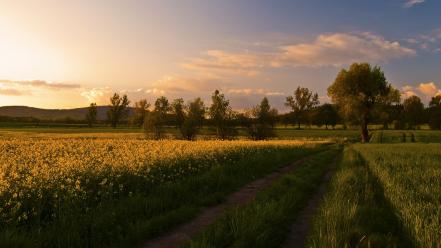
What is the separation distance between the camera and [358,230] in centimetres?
841

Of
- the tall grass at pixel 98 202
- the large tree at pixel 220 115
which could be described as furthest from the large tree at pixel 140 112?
the tall grass at pixel 98 202

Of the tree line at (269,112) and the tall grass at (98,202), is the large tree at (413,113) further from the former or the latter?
the tall grass at (98,202)

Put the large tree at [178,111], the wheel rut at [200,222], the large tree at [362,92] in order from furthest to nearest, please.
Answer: the large tree at [178,111] → the large tree at [362,92] → the wheel rut at [200,222]

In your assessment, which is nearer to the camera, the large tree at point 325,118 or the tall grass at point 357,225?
the tall grass at point 357,225

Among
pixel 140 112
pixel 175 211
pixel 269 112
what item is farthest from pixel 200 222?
pixel 140 112

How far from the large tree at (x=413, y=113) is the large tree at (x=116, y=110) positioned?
99344 mm

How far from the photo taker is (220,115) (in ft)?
270

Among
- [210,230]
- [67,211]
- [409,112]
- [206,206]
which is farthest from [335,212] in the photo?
[409,112]

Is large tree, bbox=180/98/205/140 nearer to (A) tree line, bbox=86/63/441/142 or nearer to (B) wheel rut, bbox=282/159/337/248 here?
(A) tree line, bbox=86/63/441/142

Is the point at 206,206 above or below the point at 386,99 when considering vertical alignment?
below

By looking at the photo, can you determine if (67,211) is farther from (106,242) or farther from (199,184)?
(199,184)

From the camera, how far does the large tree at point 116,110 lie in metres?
143

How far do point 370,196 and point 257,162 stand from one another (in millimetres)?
10875

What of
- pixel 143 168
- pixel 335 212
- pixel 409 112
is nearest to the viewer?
pixel 335 212
